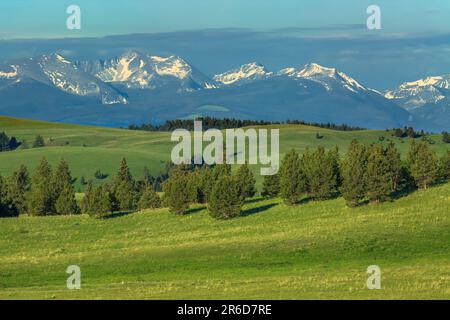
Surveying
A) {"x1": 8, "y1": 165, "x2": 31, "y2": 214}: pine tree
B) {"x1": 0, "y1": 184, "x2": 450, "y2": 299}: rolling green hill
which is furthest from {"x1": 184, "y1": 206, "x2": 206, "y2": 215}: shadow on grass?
{"x1": 8, "y1": 165, "x2": 31, "y2": 214}: pine tree

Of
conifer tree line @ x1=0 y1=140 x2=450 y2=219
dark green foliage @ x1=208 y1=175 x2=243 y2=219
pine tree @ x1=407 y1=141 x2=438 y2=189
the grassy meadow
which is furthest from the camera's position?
pine tree @ x1=407 y1=141 x2=438 y2=189

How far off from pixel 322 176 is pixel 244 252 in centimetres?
2673

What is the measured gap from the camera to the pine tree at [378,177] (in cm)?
8944

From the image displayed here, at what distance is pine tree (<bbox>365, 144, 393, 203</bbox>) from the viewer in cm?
8944

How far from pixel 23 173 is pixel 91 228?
41679 mm

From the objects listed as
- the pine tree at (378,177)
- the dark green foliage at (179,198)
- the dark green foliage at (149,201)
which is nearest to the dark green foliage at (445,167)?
the pine tree at (378,177)

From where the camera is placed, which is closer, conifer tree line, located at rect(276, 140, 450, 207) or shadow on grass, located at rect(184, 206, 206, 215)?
conifer tree line, located at rect(276, 140, 450, 207)

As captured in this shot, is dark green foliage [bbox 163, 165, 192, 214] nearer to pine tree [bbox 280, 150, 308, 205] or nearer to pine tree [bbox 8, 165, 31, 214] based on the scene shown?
pine tree [bbox 280, 150, 308, 205]

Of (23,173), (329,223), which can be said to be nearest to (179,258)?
(329,223)

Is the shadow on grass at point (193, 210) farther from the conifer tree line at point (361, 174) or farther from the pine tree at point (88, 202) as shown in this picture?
the pine tree at point (88, 202)

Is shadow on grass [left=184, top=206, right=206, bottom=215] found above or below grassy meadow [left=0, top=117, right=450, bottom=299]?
below

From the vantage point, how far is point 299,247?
71812 millimetres

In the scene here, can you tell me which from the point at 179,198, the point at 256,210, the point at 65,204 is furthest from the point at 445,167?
the point at 65,204
